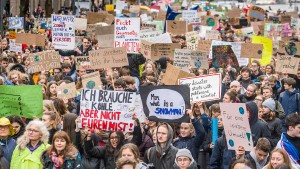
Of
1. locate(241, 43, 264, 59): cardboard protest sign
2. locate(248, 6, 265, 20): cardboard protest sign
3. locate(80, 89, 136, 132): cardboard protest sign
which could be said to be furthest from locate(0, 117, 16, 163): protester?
locate(248, 6, 265, 20): cardboard protest sign

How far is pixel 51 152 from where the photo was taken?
963cm

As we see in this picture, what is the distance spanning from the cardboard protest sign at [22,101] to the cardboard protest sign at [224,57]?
777cm

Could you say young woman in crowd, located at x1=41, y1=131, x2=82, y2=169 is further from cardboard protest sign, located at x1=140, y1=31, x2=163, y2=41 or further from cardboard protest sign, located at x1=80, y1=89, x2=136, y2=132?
cardboard protest sign, located at x1=140, y1=31, x2=163, y2=41


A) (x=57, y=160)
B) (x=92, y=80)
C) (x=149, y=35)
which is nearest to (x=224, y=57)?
(x=92, y=80)

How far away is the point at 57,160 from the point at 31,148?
1.44 feet

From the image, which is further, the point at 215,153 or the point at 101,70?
the point at 101,70

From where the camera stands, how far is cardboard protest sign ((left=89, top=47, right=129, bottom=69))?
672 inches

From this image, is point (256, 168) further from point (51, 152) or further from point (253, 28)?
point (253, 28)

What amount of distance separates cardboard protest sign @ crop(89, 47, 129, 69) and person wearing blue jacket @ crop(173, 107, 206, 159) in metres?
5.97

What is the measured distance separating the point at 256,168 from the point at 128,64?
821 cm

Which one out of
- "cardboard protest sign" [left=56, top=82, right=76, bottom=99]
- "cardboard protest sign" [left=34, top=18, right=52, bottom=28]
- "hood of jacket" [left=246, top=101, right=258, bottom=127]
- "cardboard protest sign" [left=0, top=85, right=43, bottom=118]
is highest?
"cardboard protest sign" [left=0, top=85, right=43, bottom=118]

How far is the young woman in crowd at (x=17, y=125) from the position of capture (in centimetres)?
1072

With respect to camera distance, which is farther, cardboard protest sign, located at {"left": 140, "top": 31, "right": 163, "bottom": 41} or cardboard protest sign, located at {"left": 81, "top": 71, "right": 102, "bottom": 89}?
cardboard protest sign, located at {"left": 140, "top": 31, "right": 163, "bottom": 41}

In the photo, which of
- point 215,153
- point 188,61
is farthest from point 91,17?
point 215,153
